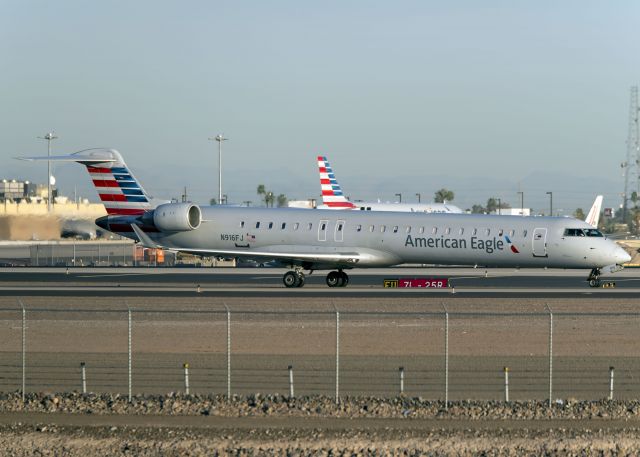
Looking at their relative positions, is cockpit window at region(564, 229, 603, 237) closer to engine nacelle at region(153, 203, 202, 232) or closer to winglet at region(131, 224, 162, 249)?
engine nacelle at region(153, 203, 202, 232)

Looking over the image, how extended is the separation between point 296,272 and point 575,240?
11.8 meters

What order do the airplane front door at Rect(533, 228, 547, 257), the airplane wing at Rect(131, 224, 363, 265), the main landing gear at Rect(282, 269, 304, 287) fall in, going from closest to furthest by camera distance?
1. the airplane front door at Rect(533, 228, 547, 257)
2. the airplane wing at Rect(131, 224, 363, 265)
3. the main landing gear at Rect(282, 269, 304, 287)

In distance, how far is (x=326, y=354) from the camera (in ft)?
91.1

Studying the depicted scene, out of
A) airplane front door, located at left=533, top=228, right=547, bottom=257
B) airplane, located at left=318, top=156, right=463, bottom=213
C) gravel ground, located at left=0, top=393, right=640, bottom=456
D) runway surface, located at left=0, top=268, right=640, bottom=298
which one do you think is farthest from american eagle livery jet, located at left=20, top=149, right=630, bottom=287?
airplane, located at left=318, top=156, right=463, bottom=213

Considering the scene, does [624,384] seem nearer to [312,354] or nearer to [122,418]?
[312,354]

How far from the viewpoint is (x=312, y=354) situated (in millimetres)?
27797

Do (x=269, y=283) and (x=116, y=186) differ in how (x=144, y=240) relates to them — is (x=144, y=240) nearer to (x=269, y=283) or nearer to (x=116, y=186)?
(x=116, y=186)

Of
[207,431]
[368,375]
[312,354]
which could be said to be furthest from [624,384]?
[207,431]

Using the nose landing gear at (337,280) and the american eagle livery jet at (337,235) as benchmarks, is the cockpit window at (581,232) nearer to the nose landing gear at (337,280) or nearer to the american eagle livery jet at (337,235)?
the american eagle livery jet at (337,235)

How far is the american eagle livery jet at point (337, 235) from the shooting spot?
45969mm

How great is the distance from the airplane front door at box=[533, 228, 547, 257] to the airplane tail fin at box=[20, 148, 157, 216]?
17.9m

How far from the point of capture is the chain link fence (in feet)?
75.9

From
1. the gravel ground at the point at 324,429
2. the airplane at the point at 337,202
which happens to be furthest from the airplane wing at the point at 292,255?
the airplane at the point at 337,202

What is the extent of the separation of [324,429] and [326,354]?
8.62m
